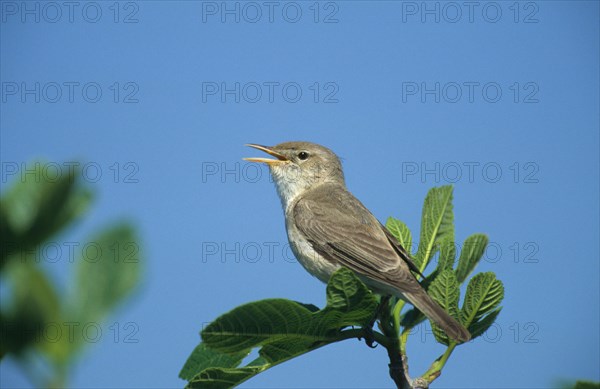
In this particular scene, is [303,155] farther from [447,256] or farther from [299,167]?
[447,256]

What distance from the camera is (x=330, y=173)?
25.3ft

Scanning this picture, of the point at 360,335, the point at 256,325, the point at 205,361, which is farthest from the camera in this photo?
the point at 360,335

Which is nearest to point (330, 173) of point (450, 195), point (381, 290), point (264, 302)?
point (381, 290)

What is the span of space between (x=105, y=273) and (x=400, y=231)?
342 centimetres

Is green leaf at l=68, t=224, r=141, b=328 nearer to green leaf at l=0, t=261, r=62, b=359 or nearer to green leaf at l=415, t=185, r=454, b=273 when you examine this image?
green leaf at l=0, t=261, r=62, b=359

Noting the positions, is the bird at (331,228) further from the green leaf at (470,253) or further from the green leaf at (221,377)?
the green leaf at (221,377)

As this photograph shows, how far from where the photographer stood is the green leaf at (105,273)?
79cm

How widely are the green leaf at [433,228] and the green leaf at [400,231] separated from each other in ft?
1.68

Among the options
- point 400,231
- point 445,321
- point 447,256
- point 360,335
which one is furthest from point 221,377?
point 400,231

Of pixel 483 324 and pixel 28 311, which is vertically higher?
pixel 28 311

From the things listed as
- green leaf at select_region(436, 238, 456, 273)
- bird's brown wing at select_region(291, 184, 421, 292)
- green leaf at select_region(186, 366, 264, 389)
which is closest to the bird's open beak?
bird's brown wing at select_region(291, 184, 421, 292)

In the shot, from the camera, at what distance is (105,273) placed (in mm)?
833

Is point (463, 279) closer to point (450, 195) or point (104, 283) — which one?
point (450, 195)

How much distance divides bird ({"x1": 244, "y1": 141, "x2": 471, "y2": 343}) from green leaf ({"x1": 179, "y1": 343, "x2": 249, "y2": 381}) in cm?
97
